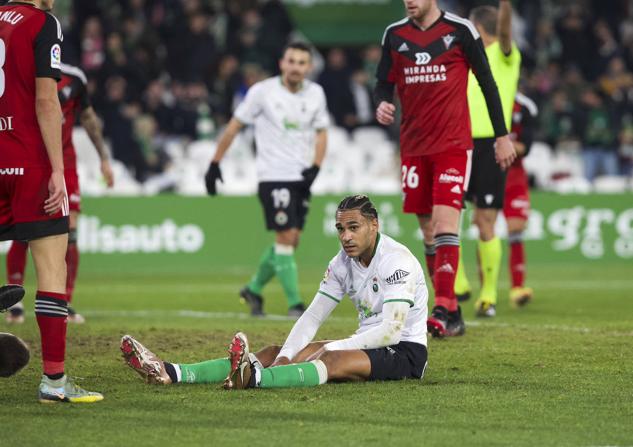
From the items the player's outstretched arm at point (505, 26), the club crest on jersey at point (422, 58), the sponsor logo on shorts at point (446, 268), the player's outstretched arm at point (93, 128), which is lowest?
the sponsor logo on shorts at point (446, 268)

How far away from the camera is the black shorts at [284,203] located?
12055 millimetres

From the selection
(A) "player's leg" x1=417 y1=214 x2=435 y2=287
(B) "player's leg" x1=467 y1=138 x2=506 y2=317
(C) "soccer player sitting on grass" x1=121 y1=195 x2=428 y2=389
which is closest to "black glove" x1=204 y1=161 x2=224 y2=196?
(A) "player's leg" x1=417 y1=214 x2=435 y2=287

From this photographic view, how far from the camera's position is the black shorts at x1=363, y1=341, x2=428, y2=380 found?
24.4ft

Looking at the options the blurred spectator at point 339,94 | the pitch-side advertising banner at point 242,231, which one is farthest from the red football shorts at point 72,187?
the blurred spectator at point 339,94

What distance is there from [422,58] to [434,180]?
3.14ft

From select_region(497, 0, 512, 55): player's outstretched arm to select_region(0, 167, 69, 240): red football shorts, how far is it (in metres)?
5.44

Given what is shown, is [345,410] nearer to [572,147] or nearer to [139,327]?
[139,327]

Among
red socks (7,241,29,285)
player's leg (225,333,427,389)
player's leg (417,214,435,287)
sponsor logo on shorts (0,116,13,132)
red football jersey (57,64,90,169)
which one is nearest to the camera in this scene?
sponsor logo on shorts (0,116,13,132)

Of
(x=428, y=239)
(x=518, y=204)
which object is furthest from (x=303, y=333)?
(x=518, y=204)

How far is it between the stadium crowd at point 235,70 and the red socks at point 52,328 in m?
13.1

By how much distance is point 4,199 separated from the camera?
270 inches

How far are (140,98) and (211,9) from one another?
3.15 metres

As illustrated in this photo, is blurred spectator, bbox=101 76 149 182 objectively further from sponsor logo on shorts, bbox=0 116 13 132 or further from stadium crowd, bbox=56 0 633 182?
sponsor logo on shorts, bbox=0 116 13 132

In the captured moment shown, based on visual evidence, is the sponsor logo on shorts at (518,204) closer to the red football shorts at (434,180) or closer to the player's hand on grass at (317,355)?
the red football shorts at (434,180)
